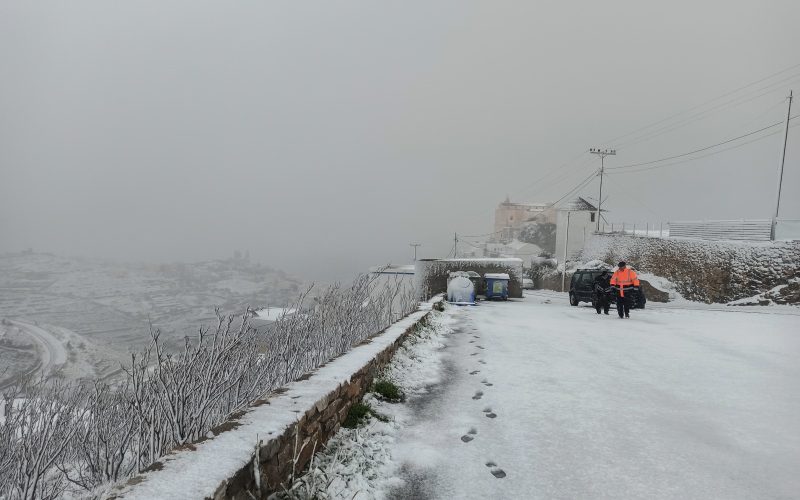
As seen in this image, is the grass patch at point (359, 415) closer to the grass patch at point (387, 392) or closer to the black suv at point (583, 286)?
the grass patch at point (387, 392)

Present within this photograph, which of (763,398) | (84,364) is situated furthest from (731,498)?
(84,364)

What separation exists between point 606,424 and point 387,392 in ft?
7.43

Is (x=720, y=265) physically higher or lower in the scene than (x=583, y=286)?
higher

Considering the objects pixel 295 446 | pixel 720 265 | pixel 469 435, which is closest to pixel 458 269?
pixel 720 265

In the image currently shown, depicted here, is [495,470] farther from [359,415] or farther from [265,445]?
[265,445]

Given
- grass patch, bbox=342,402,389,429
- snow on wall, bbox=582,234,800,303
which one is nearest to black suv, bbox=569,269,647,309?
snow on wall, bbox=582,234,800,303

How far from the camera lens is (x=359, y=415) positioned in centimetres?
431

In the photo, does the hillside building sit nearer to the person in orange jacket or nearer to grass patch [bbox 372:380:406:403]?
the person in orange jacket

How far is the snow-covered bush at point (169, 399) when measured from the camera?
11.2 feet

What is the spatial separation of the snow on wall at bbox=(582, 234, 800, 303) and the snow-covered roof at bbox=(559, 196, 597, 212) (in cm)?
1967

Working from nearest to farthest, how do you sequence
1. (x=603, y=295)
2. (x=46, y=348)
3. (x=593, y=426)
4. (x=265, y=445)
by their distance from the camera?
1. (x=265, y=445)
2. (x=593, y=426)
3. (x=603, y=295)
4. (x=46, y=348)

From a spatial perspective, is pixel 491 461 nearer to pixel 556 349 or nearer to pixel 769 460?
pixel 769 460

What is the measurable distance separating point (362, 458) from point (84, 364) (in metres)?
83.1

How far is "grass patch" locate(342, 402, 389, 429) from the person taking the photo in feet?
13.5
